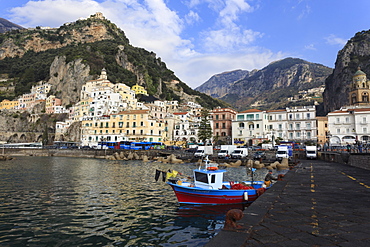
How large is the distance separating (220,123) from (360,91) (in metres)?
64.2

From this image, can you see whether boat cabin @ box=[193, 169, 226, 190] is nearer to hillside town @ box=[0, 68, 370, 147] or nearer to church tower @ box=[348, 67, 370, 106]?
hillside town @ box=[0, 68, 370, 147]

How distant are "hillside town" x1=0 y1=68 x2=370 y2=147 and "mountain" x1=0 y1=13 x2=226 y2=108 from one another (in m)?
23.9

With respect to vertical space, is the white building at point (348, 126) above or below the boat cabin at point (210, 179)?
above

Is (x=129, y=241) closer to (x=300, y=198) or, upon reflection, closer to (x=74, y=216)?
(x=74, y=216)

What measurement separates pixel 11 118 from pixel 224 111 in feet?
349

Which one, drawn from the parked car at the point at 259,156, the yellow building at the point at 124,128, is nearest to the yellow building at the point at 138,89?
the yellow building at the point at 124,128

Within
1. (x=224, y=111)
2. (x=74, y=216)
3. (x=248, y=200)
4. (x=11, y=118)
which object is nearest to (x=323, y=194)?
(x=248, y=200)

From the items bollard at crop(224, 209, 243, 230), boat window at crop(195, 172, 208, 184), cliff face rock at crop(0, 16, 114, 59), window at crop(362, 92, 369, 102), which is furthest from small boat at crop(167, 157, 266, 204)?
cliff face rock at crop(0, 16, 114, 59)

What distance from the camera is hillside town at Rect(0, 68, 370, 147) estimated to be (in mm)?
71500

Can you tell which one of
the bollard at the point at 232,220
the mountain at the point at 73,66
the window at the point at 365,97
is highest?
the mountain at the point at 73,66

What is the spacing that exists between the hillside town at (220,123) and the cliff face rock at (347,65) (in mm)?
19583

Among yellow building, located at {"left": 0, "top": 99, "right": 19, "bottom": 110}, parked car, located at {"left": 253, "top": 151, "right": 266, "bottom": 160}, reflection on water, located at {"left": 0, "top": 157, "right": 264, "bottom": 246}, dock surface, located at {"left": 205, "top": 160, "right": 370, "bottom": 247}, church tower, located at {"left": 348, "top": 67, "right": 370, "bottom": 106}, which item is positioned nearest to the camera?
dock surface, located at {"left": 205, "top": 160, "right": 370, "bottom": 247}

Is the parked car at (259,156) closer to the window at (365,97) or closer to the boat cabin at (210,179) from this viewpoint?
the boat cabin at (210,179)

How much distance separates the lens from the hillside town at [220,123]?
71.5m
